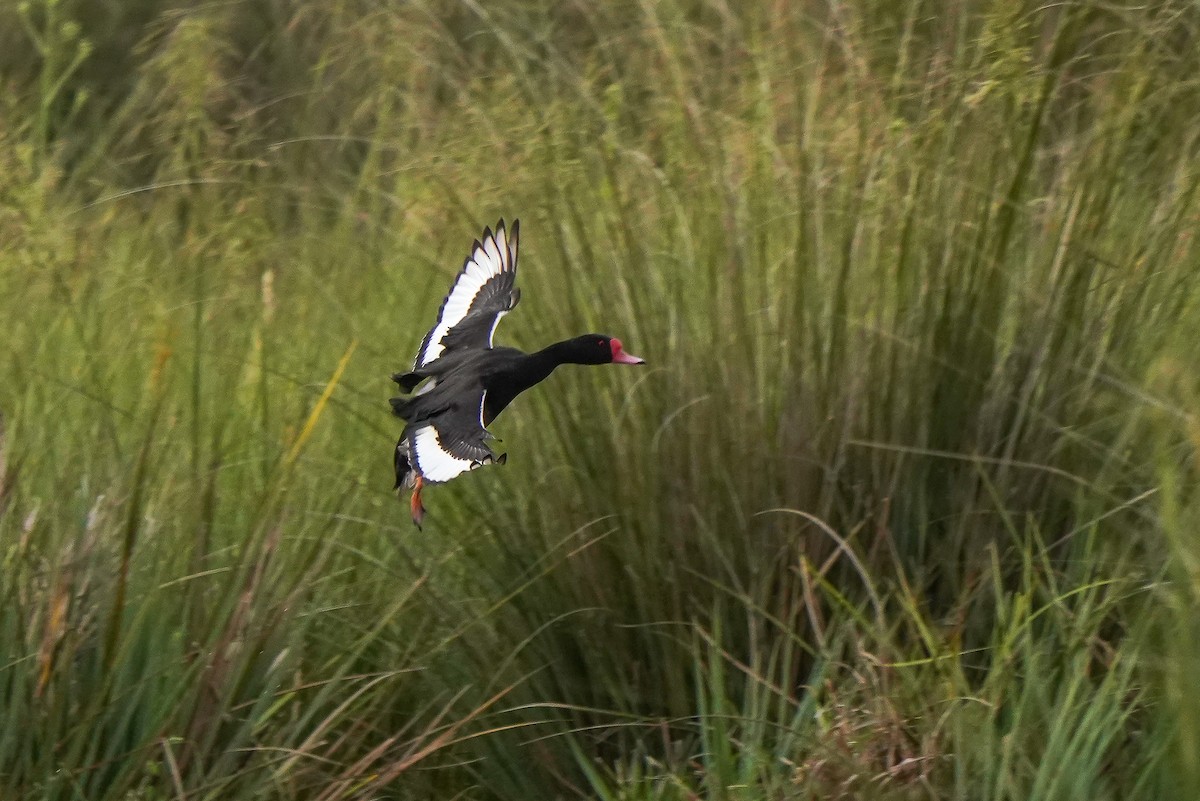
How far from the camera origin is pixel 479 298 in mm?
3072

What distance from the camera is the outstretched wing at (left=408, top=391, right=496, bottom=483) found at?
7.50 feet

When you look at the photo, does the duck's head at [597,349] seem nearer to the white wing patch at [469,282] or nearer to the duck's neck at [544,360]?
the duck's neck at [544,360]

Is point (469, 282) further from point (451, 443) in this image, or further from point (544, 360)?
point (451, 443)

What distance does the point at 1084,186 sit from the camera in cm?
286

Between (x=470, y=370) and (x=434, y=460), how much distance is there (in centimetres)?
37

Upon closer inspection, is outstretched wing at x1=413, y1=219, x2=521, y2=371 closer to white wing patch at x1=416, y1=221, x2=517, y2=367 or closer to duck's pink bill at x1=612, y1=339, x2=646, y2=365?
white wing patch at x1=416, y1=221, x2=517, y2=367

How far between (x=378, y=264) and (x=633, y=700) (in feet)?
4.33

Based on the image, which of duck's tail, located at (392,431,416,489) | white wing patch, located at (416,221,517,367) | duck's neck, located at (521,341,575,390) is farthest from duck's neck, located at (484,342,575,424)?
white wing patch, located at (416,221,517,367)

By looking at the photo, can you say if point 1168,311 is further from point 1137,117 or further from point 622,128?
point 622,128

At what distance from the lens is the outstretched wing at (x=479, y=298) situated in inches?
116

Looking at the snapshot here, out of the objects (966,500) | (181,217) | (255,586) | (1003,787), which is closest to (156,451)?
(255,586)

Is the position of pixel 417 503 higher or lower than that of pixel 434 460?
lower

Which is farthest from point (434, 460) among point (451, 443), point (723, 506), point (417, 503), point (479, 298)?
point (479, 298)

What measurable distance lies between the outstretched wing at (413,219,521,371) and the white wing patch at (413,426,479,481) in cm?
40
